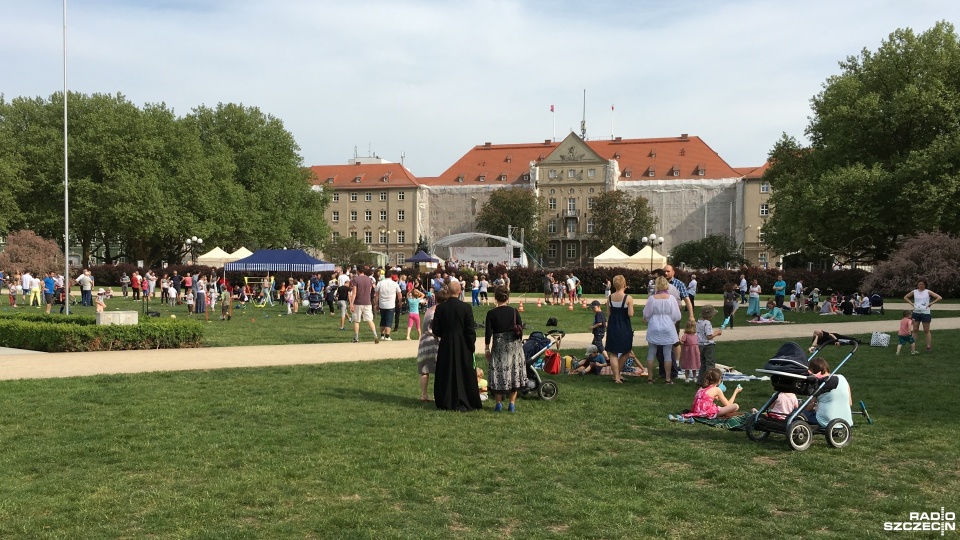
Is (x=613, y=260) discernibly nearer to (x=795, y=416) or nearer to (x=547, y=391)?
(x=547, y=391)

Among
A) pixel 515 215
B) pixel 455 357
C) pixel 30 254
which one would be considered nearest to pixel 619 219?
pixel 515 215

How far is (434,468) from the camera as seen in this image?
6.99m

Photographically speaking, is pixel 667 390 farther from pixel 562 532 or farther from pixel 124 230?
pixel 124 230

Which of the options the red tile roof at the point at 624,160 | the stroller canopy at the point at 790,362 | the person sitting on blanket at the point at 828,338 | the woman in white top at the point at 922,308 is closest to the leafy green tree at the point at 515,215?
the red tile roof at the point at 624,160

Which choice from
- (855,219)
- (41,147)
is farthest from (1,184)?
(855,219)

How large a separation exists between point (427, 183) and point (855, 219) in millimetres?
71037

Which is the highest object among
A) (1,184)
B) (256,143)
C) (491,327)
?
(256,143)

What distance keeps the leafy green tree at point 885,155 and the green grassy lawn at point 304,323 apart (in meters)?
9.16

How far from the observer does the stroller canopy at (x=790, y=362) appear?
8.15 meters

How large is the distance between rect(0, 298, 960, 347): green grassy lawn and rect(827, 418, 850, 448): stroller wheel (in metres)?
13.0

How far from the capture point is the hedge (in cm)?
1664

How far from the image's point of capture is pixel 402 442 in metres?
8.00

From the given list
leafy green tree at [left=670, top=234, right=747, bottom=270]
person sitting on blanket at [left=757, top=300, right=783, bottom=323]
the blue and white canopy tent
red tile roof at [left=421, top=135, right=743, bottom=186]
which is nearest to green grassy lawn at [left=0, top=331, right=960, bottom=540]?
person sitting on blanket at [left=757, top=300, right=783, bottom=323]

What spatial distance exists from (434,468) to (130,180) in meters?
53.8
